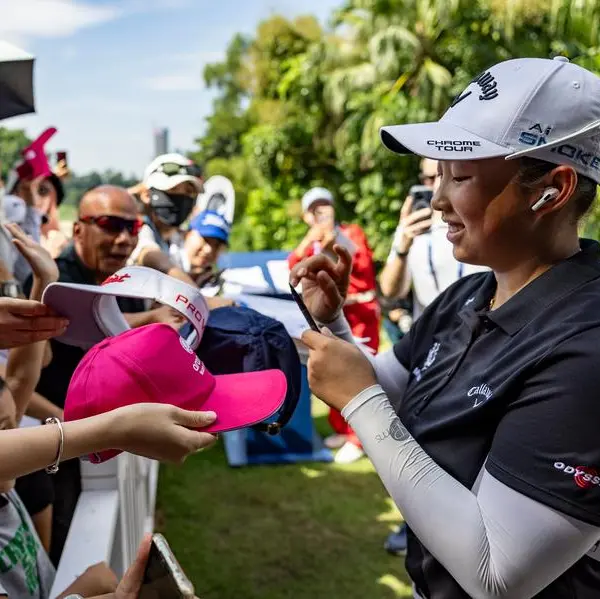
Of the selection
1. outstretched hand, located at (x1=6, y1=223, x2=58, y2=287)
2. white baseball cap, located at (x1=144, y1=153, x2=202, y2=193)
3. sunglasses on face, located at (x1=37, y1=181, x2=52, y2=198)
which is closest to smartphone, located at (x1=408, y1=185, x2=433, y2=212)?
white baseball cap, located at (x1=144, y1=153, x2=202, y2=193)

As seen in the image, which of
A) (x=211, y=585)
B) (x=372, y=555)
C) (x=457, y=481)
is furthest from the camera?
(x=372, y=555)

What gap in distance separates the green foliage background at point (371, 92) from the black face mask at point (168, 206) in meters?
7.04

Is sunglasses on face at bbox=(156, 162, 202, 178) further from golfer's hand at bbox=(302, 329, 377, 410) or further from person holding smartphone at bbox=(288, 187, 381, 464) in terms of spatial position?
golfer's hand at bbox=(302, 329, 377, 410)

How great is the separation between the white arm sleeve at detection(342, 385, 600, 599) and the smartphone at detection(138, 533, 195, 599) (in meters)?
0.42

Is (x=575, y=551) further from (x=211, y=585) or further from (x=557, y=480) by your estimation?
(x=211, y=585)

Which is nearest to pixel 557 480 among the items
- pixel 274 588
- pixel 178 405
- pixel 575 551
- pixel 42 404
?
pixel 575 551

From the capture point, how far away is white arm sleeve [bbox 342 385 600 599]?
113cm

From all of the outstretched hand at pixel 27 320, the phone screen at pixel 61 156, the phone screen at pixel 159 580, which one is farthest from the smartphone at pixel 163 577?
the phone screen at pixel 61 156

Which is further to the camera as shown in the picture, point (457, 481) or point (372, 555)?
point (372, 555)

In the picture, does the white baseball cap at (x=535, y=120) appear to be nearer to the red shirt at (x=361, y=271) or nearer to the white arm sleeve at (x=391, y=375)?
the white arm sleeve at (x=391, y=375)

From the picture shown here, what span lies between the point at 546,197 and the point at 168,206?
3.30m

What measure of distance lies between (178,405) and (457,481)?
0.56 meters

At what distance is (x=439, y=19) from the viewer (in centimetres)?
1170

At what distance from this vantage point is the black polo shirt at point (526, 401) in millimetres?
1132
